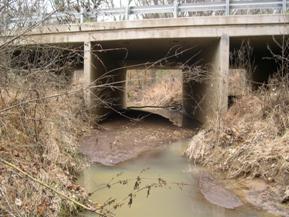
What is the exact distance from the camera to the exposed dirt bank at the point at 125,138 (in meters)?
10.3

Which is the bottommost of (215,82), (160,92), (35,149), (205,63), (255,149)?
(160,92)

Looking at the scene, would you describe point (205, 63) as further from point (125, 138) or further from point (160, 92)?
point (160, 92)

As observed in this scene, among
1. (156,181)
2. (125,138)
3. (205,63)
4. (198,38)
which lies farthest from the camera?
(205,63)

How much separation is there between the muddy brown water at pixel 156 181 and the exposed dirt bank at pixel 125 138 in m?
0.02

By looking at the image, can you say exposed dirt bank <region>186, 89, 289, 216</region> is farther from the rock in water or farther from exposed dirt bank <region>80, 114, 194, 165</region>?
exposed dirt bank <region>80, 114, 194, 165</region>

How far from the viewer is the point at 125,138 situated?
39.9 ft

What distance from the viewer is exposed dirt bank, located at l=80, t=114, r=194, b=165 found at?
10.3 m

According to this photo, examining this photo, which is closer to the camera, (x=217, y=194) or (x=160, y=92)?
(x=217, y=194)

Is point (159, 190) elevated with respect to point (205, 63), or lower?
lower

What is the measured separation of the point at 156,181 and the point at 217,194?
1179 millimetres

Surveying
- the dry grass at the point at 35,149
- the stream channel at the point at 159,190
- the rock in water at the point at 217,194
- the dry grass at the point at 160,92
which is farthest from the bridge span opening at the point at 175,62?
the dry grass at the point at 160,92

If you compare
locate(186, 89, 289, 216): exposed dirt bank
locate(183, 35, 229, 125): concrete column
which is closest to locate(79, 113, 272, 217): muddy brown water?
locate(186, 89, 289, 216): exposed dirt bank

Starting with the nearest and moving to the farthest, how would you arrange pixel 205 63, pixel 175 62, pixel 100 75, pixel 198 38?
pixel 198 38
pixel 205 63
pixel 175 62
pixel 100 75

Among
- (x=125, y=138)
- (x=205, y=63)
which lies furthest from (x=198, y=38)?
(x=125, y=138)
